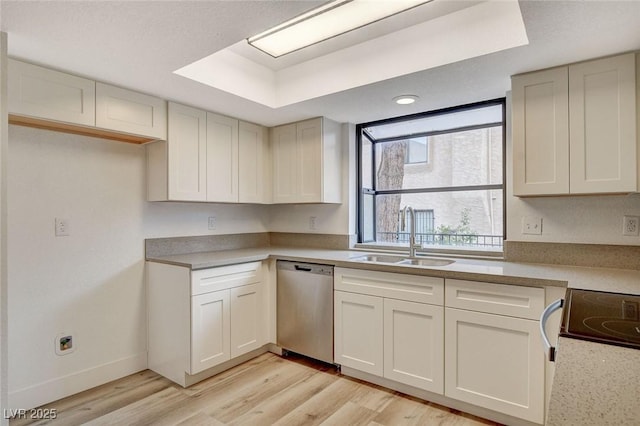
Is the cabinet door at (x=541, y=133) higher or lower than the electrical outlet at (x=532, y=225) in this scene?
higher

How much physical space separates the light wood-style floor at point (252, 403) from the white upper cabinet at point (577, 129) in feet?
4.81

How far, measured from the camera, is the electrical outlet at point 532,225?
231 cm

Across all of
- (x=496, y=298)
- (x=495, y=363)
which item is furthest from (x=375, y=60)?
(x=495, y=363)

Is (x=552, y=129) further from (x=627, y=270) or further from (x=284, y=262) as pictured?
(x=284, y=262)

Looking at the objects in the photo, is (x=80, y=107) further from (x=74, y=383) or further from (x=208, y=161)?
(x=74, y=383)

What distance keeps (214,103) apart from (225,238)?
1256mm

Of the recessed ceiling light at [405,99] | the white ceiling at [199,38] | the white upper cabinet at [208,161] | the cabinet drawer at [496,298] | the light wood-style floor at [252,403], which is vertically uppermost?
the white ceiling at [199,38]

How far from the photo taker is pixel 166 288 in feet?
8.46

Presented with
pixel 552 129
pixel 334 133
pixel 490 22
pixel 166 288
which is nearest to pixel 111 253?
pixel 166 288

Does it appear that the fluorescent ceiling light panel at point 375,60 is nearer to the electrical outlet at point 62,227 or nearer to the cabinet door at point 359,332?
the electrical outlet at point 62,227

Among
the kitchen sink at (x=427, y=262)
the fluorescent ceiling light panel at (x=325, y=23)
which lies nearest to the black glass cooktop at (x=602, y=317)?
the kitchen sink at (x=427, y=262)

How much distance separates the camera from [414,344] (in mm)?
2229

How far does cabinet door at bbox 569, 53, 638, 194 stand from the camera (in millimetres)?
1821

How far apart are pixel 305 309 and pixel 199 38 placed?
6.54 feet
